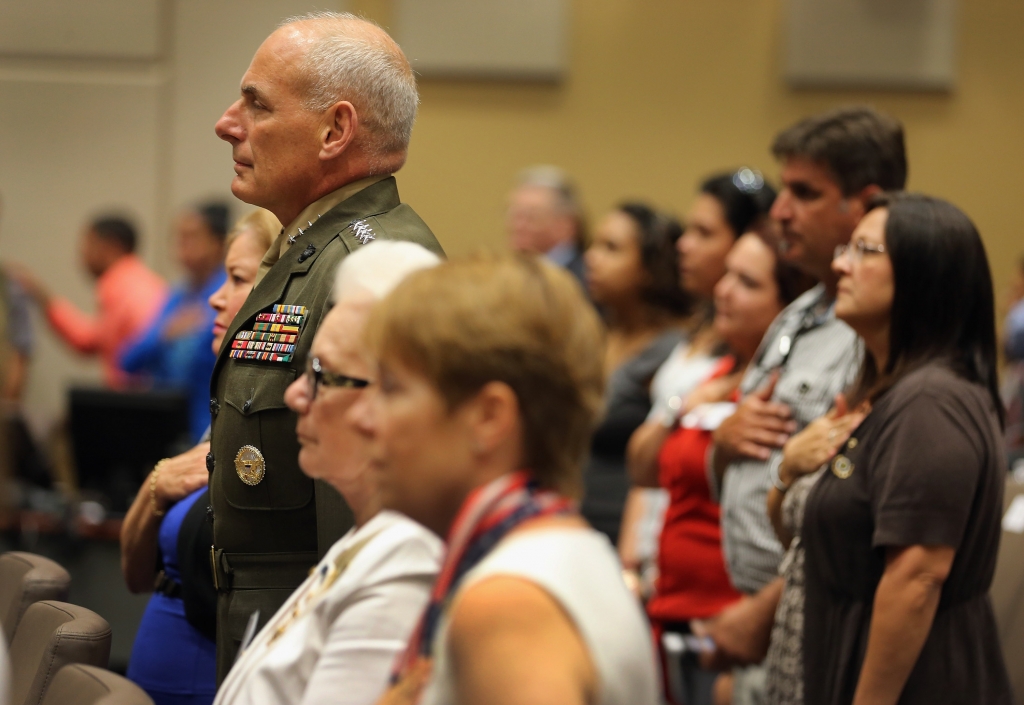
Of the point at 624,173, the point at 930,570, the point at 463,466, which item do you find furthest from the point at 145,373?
the point at 463,466

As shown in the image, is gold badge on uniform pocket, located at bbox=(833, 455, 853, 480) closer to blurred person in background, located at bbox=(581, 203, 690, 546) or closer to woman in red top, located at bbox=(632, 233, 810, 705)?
woman in red top, located at bbox=(632, 233, 810, 705)

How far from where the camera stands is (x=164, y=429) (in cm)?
Answer: 430

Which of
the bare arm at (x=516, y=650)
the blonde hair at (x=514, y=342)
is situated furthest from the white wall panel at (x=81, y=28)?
the bare arm at (x=516, y=650)

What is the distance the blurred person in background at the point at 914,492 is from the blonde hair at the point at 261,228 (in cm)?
98

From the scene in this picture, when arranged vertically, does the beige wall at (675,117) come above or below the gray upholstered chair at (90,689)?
above

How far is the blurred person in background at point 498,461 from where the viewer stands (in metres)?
0.83

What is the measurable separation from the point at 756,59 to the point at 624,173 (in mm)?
876

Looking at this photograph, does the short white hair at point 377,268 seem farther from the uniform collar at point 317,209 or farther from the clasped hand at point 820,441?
the clasped hand at point 820,441

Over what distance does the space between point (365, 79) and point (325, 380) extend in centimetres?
69

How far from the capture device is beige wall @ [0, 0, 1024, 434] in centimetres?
579

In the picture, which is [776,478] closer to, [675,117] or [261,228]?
[261,228]

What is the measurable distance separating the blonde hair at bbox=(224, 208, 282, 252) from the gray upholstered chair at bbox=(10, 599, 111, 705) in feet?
2.21

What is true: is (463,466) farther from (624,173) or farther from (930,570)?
(624,173)

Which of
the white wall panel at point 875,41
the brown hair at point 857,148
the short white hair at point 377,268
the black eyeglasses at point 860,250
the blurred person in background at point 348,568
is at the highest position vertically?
the white wall panel at point 875,41
